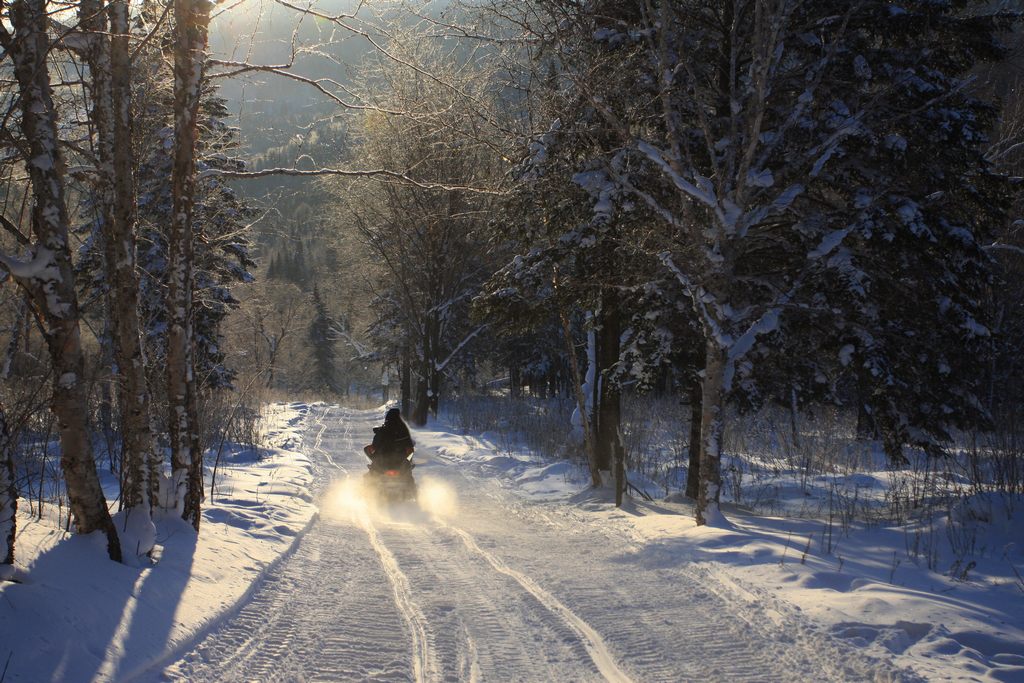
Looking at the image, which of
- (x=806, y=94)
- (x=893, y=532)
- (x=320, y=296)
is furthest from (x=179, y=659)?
(x=320, y=296)

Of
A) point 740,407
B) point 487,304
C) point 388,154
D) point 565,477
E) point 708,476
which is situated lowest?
point 565,477

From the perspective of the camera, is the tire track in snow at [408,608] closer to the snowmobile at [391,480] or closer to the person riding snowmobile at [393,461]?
the snowmobile at [391,480]

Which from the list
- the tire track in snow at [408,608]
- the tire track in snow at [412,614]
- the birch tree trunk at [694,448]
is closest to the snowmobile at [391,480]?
the tire track in snow at [408,608]

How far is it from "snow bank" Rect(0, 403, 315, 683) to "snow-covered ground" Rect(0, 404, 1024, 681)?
0.05 ft

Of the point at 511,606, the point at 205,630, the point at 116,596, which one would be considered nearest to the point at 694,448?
the point at 511,606

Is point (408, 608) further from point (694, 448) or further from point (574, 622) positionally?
point (694, 448)

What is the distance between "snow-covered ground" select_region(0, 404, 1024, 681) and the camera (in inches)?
177

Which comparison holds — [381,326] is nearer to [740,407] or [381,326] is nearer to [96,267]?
[96,267]

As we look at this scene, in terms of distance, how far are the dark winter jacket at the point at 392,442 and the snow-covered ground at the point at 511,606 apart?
144 inches

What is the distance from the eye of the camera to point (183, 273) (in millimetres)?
7504

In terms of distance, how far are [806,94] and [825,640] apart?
22.4 ft

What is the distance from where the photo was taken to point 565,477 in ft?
48.9

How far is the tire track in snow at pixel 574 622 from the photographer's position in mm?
4641

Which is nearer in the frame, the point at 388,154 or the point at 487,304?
the point at 487,304
